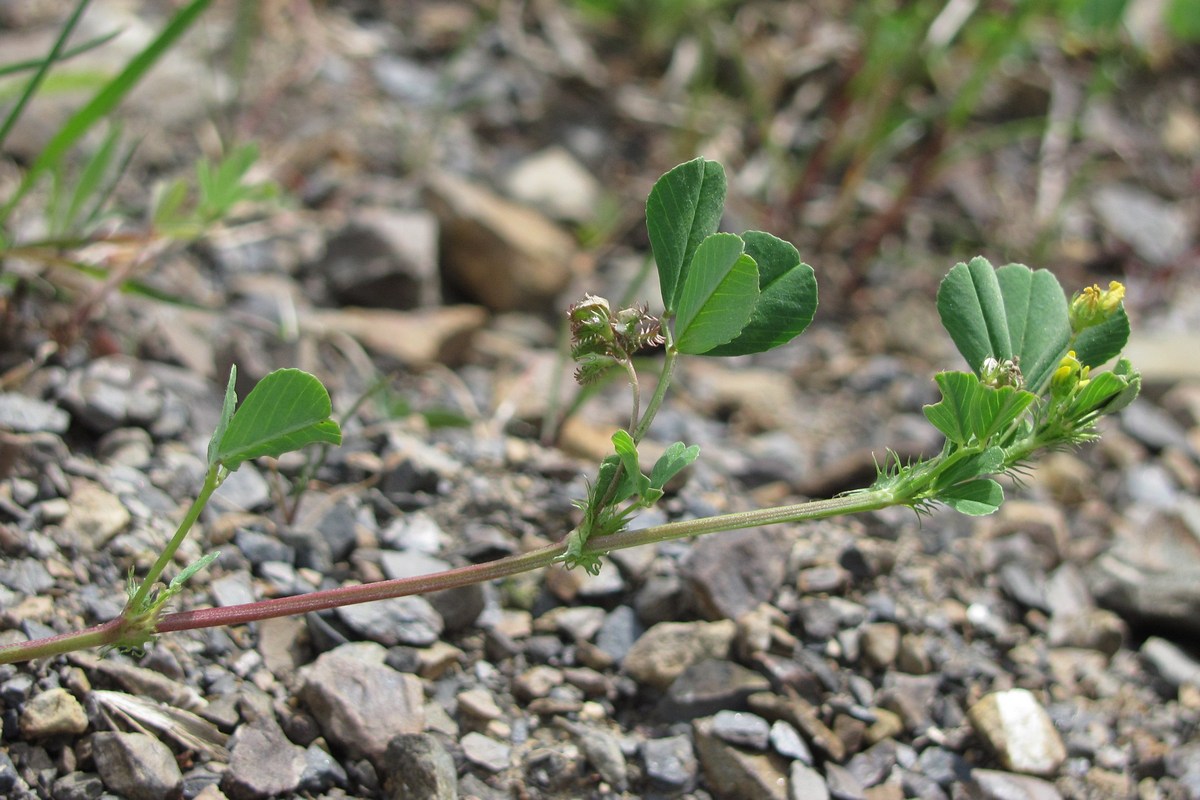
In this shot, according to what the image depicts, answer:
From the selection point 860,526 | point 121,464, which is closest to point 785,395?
point 860,526

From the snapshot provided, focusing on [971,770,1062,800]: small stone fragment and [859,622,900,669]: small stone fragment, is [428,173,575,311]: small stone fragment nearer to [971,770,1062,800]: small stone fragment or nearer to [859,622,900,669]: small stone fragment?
[859,622,900,669]: small stone fragment

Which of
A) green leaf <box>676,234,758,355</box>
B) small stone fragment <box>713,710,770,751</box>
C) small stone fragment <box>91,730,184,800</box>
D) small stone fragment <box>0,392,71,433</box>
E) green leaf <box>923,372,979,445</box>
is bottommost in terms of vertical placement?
small stone fragment <box>713,710,770,751</box>

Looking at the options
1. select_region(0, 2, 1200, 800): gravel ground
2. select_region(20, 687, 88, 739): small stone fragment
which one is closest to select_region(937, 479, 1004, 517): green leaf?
select_region(0, 2, 1200, 800): gravel ground

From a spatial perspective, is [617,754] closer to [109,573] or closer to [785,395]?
[109,573]

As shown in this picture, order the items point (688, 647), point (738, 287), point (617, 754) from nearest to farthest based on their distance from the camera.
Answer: point (738, 287), point (617, 754), point (688, 647)

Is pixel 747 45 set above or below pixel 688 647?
above

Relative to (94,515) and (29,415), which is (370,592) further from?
(29,415)

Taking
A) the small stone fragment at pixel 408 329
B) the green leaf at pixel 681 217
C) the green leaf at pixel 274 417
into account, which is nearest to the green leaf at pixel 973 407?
the green leaf at pixel 681 217
